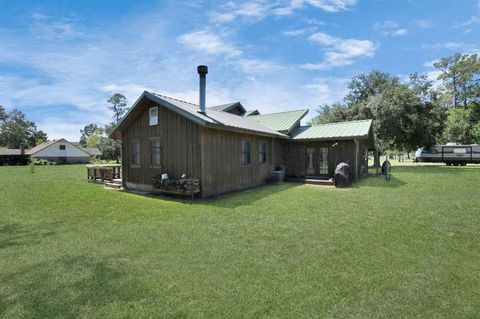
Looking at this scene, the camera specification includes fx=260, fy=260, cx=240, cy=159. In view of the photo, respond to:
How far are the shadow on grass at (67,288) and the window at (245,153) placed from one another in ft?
27.6

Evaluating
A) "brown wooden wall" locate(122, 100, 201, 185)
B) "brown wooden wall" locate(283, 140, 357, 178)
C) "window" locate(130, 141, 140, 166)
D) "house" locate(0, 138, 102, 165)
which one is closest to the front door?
"brown wooden wall" locate(283, 140, 357, 178)

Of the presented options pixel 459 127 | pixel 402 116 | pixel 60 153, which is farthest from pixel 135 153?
pixel 60 153

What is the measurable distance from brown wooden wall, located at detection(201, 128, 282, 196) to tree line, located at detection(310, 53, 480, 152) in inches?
700

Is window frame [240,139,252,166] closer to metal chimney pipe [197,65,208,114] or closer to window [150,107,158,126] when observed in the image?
metal chimney pipe [197,65,208,114]

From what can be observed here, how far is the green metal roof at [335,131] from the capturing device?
524 inches

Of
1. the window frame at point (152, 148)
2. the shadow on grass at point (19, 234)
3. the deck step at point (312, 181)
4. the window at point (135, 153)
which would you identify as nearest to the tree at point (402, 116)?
the deck step at point (312, 181)

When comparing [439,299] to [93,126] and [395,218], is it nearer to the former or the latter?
[395,218]

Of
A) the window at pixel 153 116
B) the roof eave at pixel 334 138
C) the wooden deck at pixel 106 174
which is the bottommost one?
the wooden deck at pixel 106 174

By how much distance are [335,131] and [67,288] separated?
13.7m

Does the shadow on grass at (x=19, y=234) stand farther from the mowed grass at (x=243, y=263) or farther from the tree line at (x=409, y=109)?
the tree line at (x=409, y=109)

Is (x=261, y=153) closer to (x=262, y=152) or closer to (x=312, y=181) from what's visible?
(x=262, y=152)

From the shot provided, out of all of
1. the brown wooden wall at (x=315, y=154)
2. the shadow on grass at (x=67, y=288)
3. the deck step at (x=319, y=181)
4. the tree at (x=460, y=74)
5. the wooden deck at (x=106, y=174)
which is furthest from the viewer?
the tree at (x=460, y=74)

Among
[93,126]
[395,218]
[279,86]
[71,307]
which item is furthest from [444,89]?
[93,126]

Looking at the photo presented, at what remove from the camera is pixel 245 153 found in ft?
39.5
